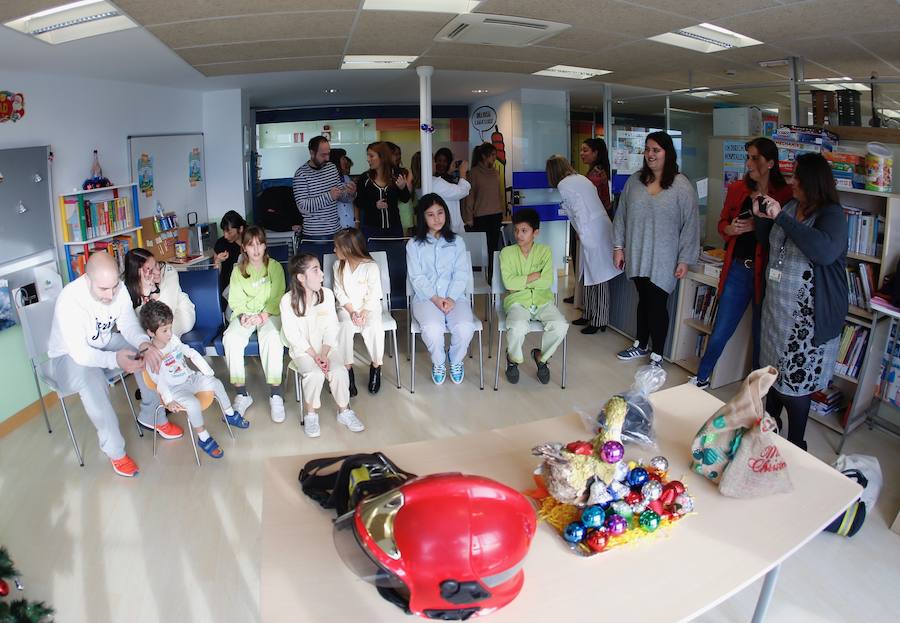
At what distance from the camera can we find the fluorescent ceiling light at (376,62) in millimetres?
5375

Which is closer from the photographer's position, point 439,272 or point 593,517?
point 593,517

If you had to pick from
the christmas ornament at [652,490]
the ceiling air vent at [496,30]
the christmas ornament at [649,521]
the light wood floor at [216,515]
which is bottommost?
the light wood floor at [216,515]

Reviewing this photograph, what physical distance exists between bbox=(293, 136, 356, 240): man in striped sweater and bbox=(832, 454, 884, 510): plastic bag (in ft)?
14.3

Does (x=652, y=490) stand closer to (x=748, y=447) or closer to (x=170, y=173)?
(x=748, y=447)

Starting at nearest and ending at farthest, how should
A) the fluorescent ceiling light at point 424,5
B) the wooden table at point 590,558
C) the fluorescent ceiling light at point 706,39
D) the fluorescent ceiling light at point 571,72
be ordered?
the wooden table at point 590,558, the fluorescent ceiling light at point 424,5, the fluorescent ceiling light at point 706,39, the fluorescent ceiling light at point 571,72

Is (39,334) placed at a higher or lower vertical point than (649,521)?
higher

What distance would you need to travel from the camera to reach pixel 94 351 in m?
3.45

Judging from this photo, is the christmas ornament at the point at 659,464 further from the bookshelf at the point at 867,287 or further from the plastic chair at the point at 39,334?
the plastic chair at the point at 39,334

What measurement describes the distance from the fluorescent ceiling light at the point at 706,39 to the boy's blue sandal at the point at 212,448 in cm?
380

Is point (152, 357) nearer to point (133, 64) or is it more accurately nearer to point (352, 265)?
point (352, 265)

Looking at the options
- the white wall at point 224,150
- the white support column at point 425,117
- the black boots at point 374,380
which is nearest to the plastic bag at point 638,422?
Result: the black boots at point 374,380

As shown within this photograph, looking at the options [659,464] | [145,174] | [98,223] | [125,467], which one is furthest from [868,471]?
[145,174]

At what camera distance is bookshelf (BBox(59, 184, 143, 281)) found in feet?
15.2

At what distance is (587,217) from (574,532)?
3.69m
